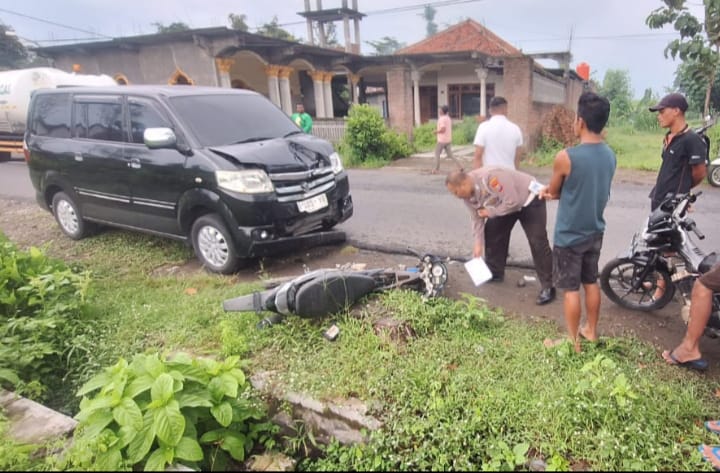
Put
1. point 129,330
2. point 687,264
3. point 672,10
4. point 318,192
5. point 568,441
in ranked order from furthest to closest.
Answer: point 672,10 → point 318,192 → point 129,330 → point 687,264 → point 568,441

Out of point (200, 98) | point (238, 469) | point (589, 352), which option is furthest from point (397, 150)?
point (238, 469)

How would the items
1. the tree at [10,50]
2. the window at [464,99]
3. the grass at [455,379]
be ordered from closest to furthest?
the grass at [455,379] → the window at [464,99] → the tree at [10,50]

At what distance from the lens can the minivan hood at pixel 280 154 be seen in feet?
15.4

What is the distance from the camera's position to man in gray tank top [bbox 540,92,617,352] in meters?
3.08

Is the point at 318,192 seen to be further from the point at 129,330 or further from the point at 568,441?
the point at 568,441

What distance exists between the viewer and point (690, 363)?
120 inches

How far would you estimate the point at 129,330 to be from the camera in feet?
12.5

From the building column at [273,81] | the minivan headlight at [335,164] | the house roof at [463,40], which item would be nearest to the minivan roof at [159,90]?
the minivan headlight at [335,164]

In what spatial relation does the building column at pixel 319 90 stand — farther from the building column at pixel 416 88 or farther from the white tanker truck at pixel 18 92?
the white tanker truck at pixel 18 92

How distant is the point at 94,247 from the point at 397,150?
31.8ft

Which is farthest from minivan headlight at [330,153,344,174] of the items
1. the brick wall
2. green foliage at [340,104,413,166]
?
the brick wall

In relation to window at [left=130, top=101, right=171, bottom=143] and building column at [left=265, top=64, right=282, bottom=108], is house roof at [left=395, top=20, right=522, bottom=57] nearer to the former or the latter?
building column at [left=265, top=64, right=282, bottom=108]

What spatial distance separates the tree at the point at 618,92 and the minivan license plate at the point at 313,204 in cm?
2999

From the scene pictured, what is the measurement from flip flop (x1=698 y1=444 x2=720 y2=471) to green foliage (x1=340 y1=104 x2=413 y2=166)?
38.6 ft
